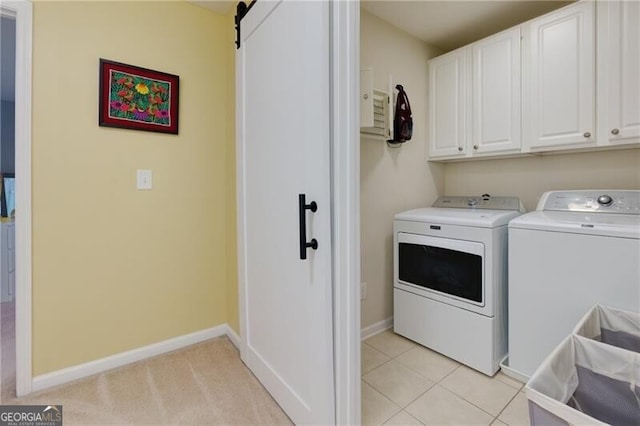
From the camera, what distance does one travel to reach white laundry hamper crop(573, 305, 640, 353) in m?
1.25

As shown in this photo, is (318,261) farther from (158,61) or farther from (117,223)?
(158,61)

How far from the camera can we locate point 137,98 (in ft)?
6.04

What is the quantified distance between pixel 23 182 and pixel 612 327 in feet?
9.50

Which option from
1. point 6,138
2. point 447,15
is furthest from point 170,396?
point 6,138

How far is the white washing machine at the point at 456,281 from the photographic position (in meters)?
1.72

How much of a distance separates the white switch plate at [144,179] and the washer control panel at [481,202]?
2.23 metres

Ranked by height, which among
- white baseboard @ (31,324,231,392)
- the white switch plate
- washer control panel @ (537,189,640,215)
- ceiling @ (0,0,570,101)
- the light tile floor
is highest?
ceiling @ (0,0,570,101)

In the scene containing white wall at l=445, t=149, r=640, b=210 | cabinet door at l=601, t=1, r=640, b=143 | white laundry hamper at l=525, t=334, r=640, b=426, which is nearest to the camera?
white laundry hamper at l=525, t=334, r=640, b=426

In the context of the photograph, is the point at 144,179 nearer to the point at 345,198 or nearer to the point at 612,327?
the point at 345,198

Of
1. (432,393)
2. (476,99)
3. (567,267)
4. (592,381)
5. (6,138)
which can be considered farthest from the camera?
(6,138)

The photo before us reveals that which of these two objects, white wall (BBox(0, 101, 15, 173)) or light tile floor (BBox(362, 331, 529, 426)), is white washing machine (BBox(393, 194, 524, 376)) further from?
white wall (BBox(0, 101, 15, 173))

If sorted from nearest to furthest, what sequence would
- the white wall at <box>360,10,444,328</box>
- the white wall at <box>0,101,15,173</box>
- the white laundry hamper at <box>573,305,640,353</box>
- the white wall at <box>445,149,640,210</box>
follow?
the white laundry hamper at <box>573,305,640,353</box>
the white wall at <box>445,149,640,210</box>
the white wall at <box>360,10,444,328</box>
the white wall at <box>0,101,15,173</box>

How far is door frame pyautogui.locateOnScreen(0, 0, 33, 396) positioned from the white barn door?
3.41ft

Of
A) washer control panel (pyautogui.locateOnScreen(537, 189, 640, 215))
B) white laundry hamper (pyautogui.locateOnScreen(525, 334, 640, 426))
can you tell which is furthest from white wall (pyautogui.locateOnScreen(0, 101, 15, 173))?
washer control panel (pyautogui.locateOnScreen(537, 189, 640, 215))
